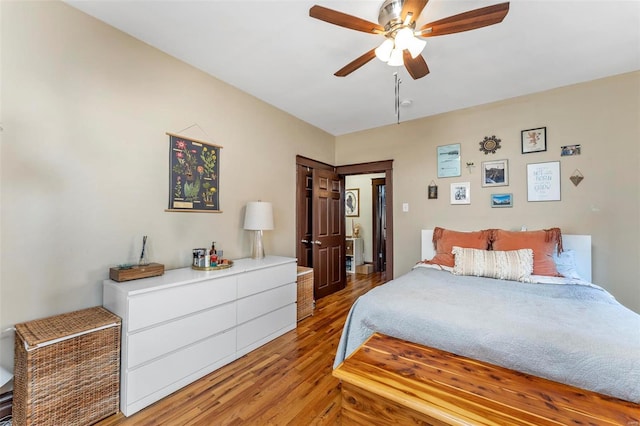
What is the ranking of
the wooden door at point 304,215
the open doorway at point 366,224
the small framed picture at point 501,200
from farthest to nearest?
the open doorway at point 366,224
the wooden door at point 304,215
the small framed picture at point 501,200

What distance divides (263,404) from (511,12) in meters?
3.16

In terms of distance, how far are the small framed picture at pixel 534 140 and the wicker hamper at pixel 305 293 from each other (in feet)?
9.69

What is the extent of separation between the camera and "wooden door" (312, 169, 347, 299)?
391 cm

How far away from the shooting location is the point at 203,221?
2.58m

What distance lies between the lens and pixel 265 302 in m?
2.57

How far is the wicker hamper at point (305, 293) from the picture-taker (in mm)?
3141

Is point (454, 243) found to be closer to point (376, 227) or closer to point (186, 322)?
point (186, 322)

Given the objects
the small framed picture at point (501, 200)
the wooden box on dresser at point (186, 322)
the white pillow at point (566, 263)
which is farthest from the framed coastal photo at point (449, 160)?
the wooden box on dresser at point (186, 322)

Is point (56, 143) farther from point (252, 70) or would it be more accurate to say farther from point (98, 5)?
point (252, 70)

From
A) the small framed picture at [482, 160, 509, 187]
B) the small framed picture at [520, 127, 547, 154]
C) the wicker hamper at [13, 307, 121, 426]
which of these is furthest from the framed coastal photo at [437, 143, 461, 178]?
the wicker hamper at [13, 307, 121, 426]

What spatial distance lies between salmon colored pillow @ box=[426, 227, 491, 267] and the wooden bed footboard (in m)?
1.62

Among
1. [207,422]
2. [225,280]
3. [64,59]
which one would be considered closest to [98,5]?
[64,59]

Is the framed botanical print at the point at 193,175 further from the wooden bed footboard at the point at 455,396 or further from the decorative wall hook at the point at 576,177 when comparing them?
the decorative wall hook at the point at 576,177

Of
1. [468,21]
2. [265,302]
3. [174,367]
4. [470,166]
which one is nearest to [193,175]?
[265,302]
